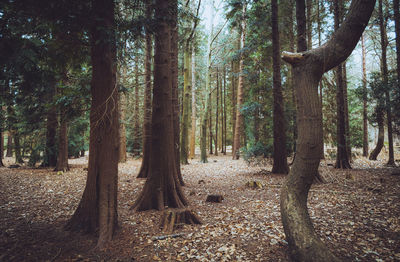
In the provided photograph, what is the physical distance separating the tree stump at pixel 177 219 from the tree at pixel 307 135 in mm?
2245

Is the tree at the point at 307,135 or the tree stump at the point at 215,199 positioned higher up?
the tree at the point at 307,135

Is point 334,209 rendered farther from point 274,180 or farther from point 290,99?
point 290,99

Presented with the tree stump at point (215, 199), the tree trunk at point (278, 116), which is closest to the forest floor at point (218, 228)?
the tree stump at point (215, 199)

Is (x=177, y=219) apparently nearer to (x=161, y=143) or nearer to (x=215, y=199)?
(x=215, y=199)

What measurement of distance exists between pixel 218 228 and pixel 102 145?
2916 mm

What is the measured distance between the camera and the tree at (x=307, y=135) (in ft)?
9.53

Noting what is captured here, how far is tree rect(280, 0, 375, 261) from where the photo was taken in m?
2.91

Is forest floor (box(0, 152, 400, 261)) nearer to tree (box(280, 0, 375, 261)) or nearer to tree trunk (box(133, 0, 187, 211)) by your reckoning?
tree trunk (box(133, 0, 187, 211))

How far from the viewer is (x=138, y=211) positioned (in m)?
5.21

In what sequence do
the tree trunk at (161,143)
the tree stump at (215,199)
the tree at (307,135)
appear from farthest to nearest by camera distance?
the tree stump at (215,199) → the tree trunk at (161,143) → the tree at (307,135)

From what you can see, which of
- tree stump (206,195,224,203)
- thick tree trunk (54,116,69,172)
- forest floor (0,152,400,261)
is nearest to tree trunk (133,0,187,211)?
forest floor (0,152,400,261)

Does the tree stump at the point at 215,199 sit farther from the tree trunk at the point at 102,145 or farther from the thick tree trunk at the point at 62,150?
the thick tree trunk at the point at 62,150

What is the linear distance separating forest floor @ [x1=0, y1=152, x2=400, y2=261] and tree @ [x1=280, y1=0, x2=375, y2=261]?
64 cm

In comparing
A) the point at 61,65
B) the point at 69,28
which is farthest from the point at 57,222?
A: the point at 69,28
